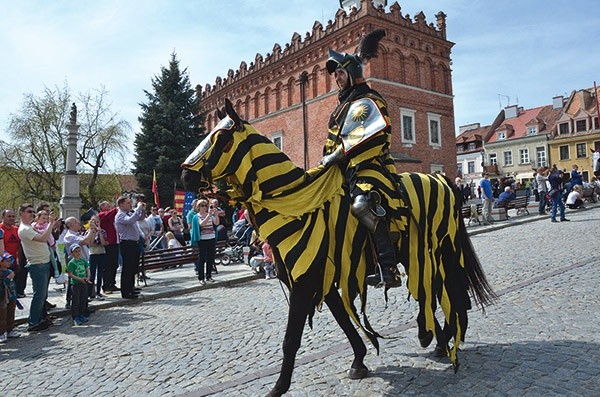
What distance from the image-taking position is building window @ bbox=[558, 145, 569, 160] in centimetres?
5084

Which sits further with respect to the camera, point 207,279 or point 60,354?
point 207,279

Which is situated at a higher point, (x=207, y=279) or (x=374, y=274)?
(x=374, y=274)

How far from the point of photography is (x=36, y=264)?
7547 mm

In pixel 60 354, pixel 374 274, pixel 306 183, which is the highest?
pixel 306 183

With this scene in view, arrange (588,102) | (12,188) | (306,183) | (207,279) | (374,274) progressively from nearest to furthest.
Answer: (306,183) → (374,274) → (207,279) → (12,188) → (588,102)

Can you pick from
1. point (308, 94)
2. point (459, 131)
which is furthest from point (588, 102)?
point (308, 94)

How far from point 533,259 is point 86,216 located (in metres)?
10.3

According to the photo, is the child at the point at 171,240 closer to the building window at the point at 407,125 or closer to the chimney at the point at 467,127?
the building window at the point at 407,125

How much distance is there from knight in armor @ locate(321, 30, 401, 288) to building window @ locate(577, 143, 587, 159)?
2129 inches

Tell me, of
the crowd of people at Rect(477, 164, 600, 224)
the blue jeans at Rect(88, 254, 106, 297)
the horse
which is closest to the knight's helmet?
the horse

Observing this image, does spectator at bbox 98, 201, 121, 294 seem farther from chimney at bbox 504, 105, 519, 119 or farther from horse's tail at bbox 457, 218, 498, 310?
chimney at bbox 504, 105, 519, 119

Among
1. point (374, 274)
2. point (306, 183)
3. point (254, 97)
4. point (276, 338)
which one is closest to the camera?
point (306, 183)

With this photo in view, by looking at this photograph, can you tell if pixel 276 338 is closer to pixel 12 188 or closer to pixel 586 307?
pixel 586 307

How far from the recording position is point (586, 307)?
221 inches
